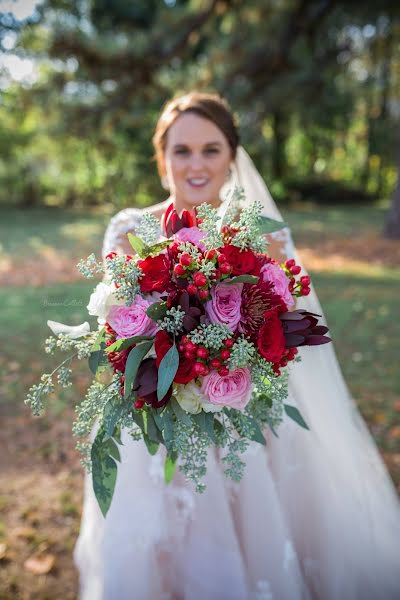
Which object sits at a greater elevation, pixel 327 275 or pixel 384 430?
pixel 327 275

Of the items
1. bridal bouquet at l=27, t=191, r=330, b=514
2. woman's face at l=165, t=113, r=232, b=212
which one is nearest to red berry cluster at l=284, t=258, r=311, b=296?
bridal bouquet at l=27, t=191, r=330, b=514

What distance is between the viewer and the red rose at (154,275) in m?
1.68

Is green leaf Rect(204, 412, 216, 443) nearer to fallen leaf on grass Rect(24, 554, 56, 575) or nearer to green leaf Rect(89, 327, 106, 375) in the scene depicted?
green leaf Rect(89, 327, 106, 375)

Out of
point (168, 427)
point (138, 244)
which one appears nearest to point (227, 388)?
point (168, 427)

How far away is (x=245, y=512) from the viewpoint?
2695 mm

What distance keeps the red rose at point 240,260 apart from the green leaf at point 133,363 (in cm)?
36

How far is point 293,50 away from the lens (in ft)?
46.6

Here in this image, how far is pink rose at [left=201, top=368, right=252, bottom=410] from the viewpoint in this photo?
5.54 feet

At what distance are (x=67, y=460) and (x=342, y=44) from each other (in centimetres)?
1700

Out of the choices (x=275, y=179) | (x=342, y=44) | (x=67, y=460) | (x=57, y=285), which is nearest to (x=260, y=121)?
(x=342, y=44)

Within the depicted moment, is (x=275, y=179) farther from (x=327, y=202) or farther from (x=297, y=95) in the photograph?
(x=297, y=95)

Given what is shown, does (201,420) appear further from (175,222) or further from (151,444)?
(175,222)

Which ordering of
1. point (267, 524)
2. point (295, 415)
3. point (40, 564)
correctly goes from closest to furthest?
point (295, 415) < point (267, 524) < point (40, 564)

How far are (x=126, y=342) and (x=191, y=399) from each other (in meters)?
0.28
